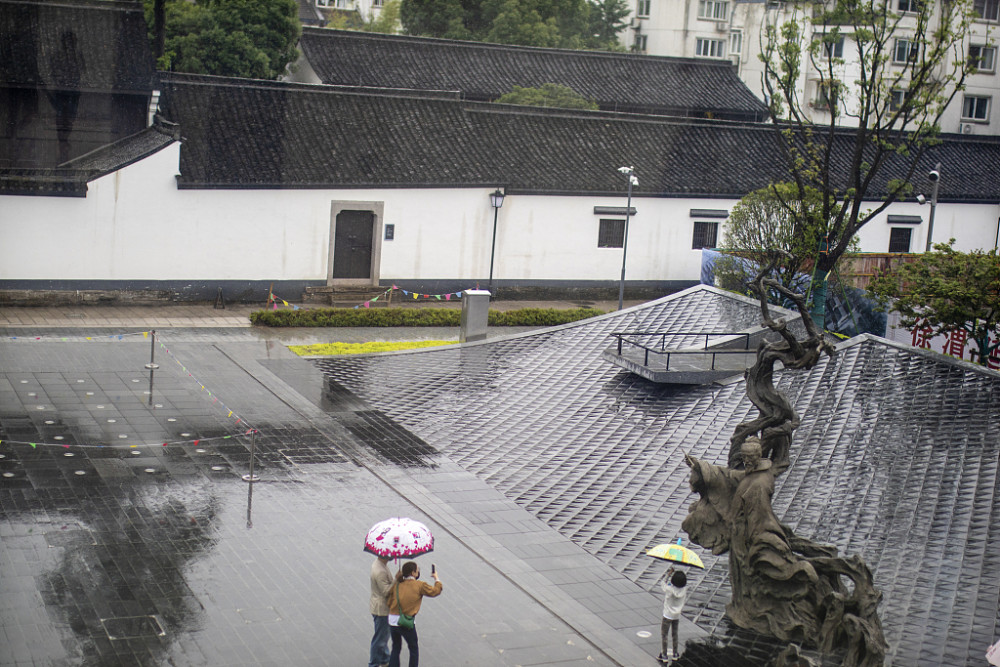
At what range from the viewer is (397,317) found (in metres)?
31.5

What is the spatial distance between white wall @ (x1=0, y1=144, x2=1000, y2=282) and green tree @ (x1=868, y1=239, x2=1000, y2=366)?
1559 centimetres

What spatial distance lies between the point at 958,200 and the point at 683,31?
26.2 m

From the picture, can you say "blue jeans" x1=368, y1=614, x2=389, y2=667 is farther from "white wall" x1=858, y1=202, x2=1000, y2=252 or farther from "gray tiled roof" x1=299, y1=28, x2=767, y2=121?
"gray tiled roof" x1=299, y1=28, x2=767, y2=121

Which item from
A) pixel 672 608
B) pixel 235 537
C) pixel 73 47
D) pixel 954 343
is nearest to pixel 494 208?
pixel 73 47

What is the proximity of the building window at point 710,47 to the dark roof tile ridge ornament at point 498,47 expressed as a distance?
38.3 feet

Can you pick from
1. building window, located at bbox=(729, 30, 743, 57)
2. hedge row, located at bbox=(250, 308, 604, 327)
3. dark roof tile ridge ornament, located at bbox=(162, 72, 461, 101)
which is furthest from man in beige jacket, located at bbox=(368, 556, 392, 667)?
building window, located at bbox=(729, 30, 743, 57)

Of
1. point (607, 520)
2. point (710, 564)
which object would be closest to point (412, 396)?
point (607, 520)

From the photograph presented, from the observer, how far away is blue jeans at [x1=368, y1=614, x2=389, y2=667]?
11.6 metres

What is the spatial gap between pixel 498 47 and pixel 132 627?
40.0 m

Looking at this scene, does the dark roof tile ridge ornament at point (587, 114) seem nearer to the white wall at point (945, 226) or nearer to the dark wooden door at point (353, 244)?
the white wall at point (945, 226)

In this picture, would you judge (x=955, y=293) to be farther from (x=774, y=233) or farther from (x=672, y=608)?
(x=774, y=233)

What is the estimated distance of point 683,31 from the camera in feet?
211

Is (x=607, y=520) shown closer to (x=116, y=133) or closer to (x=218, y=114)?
(x=218, y=114)

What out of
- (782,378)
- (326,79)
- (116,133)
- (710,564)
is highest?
(326,79)
